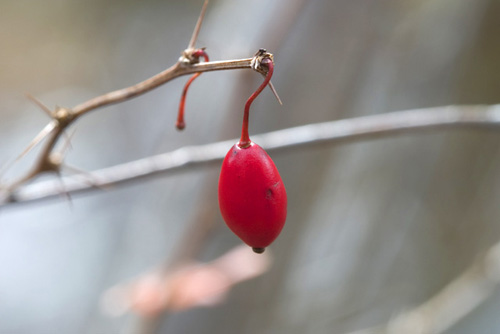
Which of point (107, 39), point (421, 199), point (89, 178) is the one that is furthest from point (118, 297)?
point (107, 39)

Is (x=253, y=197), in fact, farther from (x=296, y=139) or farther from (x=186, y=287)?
(x=186, y=287)

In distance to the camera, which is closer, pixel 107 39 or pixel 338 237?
pixel 338 237

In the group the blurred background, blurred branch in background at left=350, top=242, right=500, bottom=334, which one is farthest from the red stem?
blurred branch in background at left=350, top=242, right=500, bottom=334

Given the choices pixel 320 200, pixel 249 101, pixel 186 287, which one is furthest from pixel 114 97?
pixel 320 200

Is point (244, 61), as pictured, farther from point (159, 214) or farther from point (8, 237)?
point (8, 237)

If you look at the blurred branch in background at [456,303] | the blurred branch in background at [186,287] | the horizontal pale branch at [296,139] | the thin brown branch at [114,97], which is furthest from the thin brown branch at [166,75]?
the blurred branch in background at [456,303]
